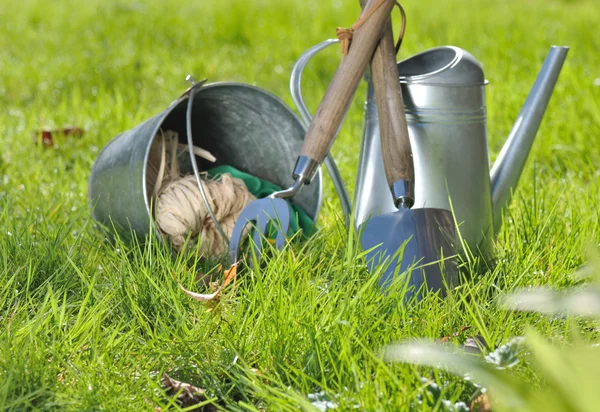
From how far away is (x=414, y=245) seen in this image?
1.48 metres

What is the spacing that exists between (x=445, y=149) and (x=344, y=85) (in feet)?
0.88

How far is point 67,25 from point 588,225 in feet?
13.3

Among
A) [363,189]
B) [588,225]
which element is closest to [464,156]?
[363,189]

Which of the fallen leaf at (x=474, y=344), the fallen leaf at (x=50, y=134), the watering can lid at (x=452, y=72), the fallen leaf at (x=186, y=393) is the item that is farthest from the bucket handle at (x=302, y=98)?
the fallen leaf at (x=50, y=134)

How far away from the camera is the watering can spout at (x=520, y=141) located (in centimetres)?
178

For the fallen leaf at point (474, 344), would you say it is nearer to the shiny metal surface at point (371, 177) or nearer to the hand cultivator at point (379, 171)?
the hand cultivator at point (379, 171)

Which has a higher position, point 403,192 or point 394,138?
point 394,138

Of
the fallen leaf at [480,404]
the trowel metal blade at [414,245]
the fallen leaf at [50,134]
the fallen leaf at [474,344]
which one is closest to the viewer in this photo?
the fallen leaf at [480,404]

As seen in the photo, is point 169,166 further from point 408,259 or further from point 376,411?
point 376,411

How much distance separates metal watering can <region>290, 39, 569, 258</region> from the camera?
5.22 feet

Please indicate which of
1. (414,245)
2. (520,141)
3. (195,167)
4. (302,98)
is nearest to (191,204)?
(195,167)

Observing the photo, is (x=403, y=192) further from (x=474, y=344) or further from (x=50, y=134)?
(x=50, y=134)

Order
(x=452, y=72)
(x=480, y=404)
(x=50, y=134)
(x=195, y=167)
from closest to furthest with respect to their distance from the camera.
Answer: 1. (x=480, y=404)
2. (x=452, y=72)
3. (x=195, y=167)
4. (x=50, y=134)

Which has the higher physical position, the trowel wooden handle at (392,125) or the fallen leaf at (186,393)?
the trowel wooden handle at (392,125)
